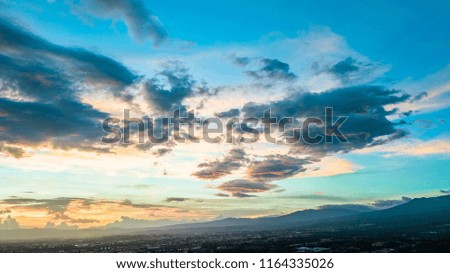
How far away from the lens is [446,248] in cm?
13650
